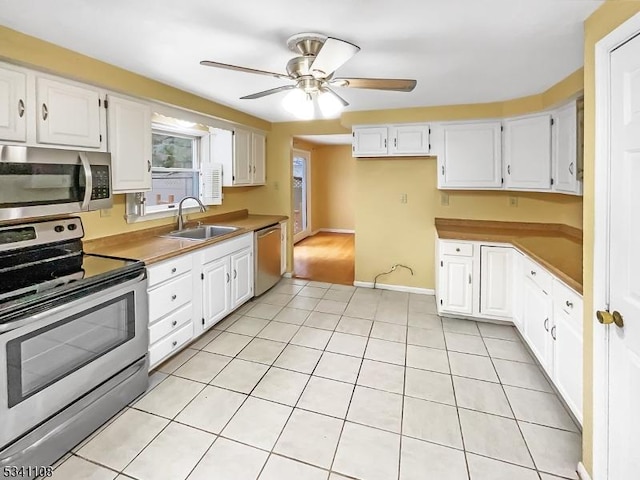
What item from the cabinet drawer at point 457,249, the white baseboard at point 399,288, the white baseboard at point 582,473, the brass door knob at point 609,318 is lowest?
the white baseboard at point 582,473

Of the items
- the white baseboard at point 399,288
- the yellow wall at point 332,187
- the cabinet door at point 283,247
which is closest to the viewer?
the white baseboard at point 399,288

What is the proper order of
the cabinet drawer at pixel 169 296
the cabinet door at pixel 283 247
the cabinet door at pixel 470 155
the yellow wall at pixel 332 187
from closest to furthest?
the cabinet drawer at pixel 169 296
the cabinet door at pixel 470 155
the cabinet door at pixel 283 247
the yellow wall at pixel 332 187

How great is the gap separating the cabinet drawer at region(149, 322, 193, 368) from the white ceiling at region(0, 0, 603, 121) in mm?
1903

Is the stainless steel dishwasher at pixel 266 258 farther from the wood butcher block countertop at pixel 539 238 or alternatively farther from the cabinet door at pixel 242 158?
the wood butcher block countertop at pixel 539 238

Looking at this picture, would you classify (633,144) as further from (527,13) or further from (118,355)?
(118,355)

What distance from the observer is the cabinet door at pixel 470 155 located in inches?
139

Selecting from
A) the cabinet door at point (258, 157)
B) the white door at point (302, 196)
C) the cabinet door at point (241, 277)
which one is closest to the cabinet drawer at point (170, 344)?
the cabinet door at point (241, 277)

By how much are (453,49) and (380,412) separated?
2218 millimetres

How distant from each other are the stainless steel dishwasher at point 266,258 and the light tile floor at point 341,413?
2.65 feet

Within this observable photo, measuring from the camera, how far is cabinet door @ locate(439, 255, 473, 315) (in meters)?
3.25

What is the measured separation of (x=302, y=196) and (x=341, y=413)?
610cm

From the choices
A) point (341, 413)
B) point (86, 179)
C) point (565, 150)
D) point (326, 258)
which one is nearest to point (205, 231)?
point (86, 179)

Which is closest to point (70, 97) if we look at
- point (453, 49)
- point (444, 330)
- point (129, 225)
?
point (129, 225)

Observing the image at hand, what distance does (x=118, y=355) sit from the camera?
6.53 feet
